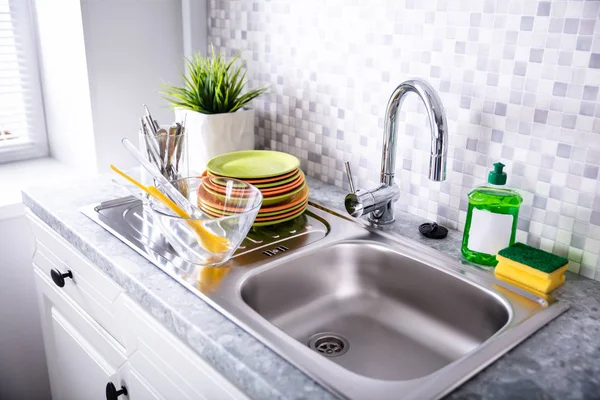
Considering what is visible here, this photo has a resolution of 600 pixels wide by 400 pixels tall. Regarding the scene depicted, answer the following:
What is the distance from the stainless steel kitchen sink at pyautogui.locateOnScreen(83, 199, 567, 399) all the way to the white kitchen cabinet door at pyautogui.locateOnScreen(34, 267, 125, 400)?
24 centimetres

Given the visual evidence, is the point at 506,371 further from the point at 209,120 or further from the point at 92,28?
the point at 92,28

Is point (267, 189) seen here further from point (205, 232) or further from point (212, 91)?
point (212, 91)

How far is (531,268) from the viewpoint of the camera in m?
1.01

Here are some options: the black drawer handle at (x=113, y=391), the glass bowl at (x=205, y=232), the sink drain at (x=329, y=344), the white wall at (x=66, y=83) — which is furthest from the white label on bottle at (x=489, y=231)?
the white wall at (x=66, y=83)

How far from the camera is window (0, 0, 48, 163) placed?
1.94 metres

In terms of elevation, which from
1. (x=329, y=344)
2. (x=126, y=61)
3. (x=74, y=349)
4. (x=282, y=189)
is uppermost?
(x=126, y=61)

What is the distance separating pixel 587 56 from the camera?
38.8 inches

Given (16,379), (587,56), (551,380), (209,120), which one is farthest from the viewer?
(16,379)

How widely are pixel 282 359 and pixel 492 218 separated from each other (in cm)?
49

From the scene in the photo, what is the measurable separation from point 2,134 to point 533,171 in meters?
1.75

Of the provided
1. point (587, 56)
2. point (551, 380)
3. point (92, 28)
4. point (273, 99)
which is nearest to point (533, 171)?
point (587, 56)

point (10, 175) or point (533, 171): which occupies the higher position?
point (533, 171)

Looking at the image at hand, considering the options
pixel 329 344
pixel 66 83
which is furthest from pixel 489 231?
pixel 66 83

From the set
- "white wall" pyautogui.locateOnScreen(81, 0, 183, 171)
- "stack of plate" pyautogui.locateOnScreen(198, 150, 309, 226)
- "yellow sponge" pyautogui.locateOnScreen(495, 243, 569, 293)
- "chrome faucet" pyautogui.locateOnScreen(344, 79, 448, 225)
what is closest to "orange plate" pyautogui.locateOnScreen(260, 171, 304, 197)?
"stack of plate" pyautogui.locateOnScreen(198, 150, 309, 226)
